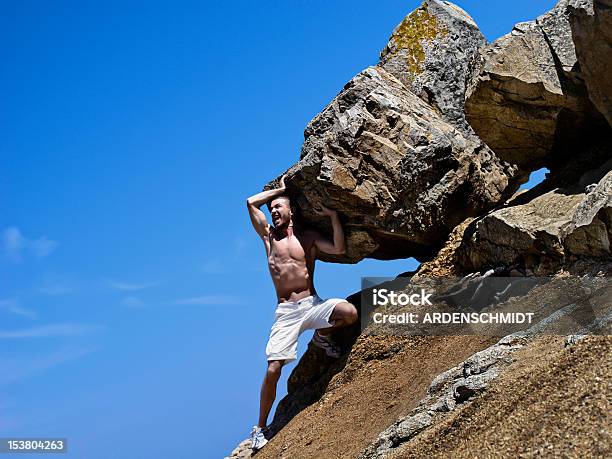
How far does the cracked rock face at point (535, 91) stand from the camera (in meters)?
8.77

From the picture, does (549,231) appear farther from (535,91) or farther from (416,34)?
(416,34)

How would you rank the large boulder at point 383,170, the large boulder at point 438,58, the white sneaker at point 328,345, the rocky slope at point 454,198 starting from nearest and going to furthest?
the rocky slope at point 454,198, the large boulder at point 383,170, the white sneaker at point 328,345, the large boulder at point 438,58

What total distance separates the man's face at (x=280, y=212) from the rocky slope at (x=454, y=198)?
0.81ft

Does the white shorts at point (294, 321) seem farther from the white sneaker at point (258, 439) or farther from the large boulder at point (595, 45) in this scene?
the large boulder at point (595, 45)

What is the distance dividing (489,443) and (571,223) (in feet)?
9.90

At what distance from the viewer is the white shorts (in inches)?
362

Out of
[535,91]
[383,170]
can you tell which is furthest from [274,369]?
[535,91]

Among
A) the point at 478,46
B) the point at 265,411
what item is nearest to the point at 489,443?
the point at 265,411

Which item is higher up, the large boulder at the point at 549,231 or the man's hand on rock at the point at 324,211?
the man's hand on rock at the point at 324,211

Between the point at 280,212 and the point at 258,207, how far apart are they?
1.43 ft

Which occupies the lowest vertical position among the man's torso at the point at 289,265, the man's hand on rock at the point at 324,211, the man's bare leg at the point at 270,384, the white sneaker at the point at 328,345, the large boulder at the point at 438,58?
the man's bare leg at the point at 270,384

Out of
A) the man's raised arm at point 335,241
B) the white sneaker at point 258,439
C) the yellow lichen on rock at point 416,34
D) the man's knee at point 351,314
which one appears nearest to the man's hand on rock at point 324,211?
the man's raised arm at point 335,241

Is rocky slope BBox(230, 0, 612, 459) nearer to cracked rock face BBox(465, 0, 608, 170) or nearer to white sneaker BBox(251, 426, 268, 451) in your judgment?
cracked rock face BBox(465, 0, 608, 170)

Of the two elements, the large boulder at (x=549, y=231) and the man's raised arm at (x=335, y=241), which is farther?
the man's raised arm at (x=335, y=241)
